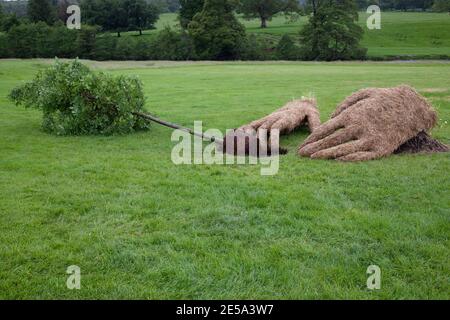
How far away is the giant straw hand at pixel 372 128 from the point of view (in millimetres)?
10734

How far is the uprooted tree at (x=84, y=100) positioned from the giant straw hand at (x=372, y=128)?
5600 mm

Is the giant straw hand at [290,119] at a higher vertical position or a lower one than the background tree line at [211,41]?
lower

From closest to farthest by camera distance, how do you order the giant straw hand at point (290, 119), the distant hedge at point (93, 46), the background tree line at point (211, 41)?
the giant straw hand at point (290, 119) → the background tree line at point (211, 41) → the distant hedge at point (93, 46)

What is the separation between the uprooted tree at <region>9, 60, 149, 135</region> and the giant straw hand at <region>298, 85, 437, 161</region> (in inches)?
220

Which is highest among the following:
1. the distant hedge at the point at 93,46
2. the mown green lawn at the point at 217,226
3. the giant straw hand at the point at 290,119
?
the distant hedge at the point at 93,46

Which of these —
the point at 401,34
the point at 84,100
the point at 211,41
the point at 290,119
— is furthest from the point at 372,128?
the point at 401,34

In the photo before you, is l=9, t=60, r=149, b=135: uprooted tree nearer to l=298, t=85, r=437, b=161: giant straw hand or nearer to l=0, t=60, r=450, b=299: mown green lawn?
l=0, t=60, r=450, b=299: mown green lawn

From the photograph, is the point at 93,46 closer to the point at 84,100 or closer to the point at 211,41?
the point at 211,41

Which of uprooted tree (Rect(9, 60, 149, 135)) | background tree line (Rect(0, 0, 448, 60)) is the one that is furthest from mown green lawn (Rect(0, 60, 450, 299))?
background tree line (Rect(0, 0, 448, 60))

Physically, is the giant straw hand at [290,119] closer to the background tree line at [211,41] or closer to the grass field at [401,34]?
the background tree line at [211,41]

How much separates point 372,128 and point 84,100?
26.5ft

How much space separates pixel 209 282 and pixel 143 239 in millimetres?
1468

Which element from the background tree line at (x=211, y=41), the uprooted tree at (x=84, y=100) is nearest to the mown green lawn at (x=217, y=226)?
the uprooted tree at (x=84, y=100)
